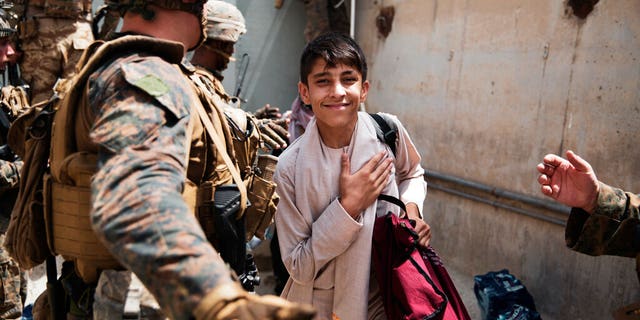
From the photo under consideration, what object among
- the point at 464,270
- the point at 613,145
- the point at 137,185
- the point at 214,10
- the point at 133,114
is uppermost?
the point at 214,10

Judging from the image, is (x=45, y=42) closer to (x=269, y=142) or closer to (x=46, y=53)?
(x=46, y=53)

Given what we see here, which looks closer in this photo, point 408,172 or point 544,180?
point 544,180

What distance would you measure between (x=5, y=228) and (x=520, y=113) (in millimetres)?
3687

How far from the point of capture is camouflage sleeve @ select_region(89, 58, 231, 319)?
3.17 feet

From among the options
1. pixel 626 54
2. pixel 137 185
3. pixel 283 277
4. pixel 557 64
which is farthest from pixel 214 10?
pixel 137 185

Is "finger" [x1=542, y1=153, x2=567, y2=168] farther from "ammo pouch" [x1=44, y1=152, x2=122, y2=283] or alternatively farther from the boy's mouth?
"ammo pouch" [x1=44, y1=152, x2=122, y2=283]

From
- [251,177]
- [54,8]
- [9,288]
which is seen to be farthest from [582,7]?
[54,8]

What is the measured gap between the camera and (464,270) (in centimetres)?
472

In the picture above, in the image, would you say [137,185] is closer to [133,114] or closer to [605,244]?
[133,114]

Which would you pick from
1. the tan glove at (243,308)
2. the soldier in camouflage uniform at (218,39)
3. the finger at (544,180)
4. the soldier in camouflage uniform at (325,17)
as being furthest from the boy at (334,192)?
the soldier in camouflage uniform at (325,17)

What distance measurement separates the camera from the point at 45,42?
192 inches

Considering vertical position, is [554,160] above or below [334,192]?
above

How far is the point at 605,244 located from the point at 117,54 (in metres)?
1.97

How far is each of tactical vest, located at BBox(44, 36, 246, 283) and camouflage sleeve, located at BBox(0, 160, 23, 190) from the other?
1657 mm
